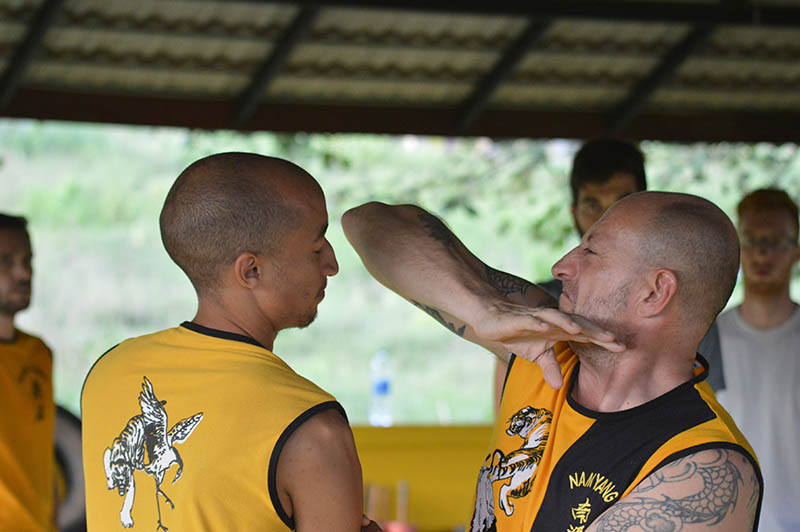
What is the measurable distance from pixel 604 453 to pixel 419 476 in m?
4.31

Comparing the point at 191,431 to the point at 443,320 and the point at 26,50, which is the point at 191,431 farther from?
the point at 26,50

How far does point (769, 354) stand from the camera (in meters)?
3.35

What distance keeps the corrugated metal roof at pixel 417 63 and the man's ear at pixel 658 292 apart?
2612 millimetres

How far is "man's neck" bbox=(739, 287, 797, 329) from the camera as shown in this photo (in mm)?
3455

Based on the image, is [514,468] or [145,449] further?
[514,468]

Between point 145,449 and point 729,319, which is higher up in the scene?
point 729,319

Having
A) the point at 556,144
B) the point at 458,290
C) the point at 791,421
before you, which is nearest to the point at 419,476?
the point at 791,421

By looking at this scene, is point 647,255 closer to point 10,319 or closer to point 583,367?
point 583,367

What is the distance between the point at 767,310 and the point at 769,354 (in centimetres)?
19

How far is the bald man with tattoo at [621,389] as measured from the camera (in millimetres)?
1612

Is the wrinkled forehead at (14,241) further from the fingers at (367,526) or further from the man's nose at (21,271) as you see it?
the fingers at (367,526)

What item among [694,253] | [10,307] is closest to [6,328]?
[10,307]

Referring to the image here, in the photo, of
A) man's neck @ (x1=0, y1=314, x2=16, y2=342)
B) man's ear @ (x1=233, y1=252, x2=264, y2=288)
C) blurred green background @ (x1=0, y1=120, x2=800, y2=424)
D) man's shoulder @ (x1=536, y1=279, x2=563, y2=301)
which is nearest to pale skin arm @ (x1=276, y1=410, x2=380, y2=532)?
man's ear @ (x1=233, y1=252, x2=264, y2=288)

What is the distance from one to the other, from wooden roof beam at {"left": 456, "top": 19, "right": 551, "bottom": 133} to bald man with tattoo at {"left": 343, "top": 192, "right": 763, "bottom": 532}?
286 cm
